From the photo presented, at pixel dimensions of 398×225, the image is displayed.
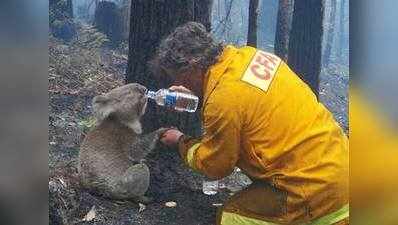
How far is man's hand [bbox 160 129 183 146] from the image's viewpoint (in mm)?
4957

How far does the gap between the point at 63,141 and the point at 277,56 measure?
1645 millimetres

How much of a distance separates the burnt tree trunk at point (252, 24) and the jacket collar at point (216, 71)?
192 mm

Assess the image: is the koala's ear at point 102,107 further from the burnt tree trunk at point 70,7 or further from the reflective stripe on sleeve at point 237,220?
the reflective stripe on sleeve at point 237,220

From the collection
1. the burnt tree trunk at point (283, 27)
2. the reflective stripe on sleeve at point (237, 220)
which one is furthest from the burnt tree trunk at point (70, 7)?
the reflective stripe on sleeve at point (237, 220)

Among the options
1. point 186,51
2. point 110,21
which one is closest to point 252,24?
point 186,51

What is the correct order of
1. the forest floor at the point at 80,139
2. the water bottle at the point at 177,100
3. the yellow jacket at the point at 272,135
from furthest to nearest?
1. the forest floor at the point at 80,139
2. the water bottle at the point at 177,100
3. the yellow jacket at the point at 272,135

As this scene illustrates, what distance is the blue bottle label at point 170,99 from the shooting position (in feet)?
16.0

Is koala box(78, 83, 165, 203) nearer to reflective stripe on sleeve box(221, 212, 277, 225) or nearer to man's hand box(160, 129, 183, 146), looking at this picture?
man's hand box(160, 129, 183, 146)

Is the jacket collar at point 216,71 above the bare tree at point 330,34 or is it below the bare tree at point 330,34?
below

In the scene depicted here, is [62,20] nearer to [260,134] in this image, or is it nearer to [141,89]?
[141,89]

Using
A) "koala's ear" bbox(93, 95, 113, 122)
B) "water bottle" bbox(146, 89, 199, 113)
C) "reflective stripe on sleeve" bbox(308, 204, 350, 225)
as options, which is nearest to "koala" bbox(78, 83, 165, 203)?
"koala's ear" bbox(93, 95, 113, 122)

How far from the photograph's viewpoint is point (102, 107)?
16.3ft

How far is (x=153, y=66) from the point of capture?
4.92 m
